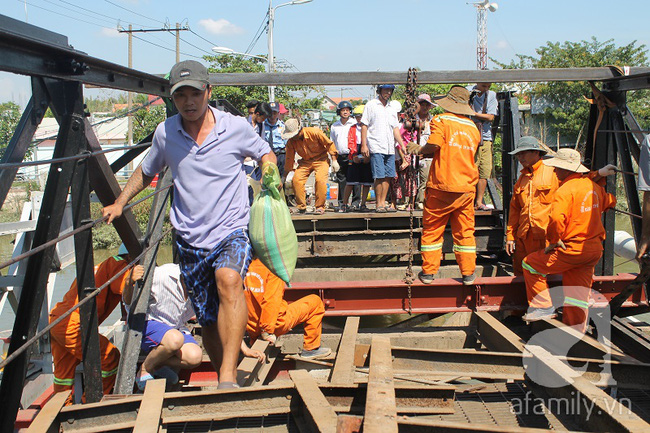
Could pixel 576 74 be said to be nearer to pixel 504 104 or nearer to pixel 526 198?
pixel 526 198

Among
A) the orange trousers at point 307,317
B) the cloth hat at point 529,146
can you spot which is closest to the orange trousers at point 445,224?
the cloth hat at point 529,146

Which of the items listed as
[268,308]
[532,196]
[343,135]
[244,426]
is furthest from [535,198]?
[244,426]

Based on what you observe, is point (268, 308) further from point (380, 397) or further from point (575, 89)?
point (575, 89)

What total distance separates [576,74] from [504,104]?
1.70 meters

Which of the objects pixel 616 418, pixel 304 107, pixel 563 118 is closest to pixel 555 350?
pixel 616 418

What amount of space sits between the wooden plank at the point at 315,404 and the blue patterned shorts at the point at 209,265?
2.48ft

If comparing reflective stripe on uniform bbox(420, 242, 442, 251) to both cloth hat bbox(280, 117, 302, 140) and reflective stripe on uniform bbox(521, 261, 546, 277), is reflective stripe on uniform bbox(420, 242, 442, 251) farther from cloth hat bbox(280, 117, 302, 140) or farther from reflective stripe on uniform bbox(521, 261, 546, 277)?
cloth hat bbox(280, 117, 302, 140)

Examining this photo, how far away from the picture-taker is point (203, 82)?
11.6ft

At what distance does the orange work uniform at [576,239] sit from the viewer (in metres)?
5.21

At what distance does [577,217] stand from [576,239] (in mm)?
185

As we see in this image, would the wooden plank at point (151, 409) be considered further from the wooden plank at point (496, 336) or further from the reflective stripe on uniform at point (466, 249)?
the reflective stripe on uniform at point (466, 249)

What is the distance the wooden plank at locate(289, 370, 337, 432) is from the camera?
8.50 feet

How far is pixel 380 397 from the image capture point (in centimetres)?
279

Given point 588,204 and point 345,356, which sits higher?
point 588,204
